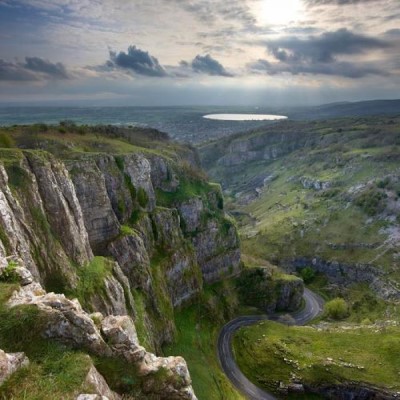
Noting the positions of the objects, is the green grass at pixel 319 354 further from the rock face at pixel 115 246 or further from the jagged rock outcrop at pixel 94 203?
the jagged rock outcrop at pixel 94 203

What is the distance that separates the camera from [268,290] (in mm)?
160500

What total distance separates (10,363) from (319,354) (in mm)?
110118

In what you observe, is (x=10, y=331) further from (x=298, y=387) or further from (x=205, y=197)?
(x=205, y=197)

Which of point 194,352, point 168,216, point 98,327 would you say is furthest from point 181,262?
point 98,327

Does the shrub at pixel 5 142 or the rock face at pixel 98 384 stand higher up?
the shrub at pixel 5 142

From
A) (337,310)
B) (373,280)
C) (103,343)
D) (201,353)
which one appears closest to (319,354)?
(201,353)

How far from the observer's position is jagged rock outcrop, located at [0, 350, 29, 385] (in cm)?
2705

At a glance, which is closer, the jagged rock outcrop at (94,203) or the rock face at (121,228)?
the rock face at (121,228)

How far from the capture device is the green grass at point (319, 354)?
10988 cm

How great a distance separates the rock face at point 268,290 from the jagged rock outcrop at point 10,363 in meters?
135

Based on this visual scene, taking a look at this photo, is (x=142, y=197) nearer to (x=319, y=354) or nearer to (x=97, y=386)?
(x=319, y=354)

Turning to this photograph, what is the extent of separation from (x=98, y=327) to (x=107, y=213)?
60.8 meters

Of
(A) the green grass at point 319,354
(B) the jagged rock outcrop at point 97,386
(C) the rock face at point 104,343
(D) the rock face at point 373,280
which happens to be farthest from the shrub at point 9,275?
(D) the rock face at point 373,280

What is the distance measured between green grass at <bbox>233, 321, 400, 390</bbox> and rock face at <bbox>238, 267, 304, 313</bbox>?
879 inches
